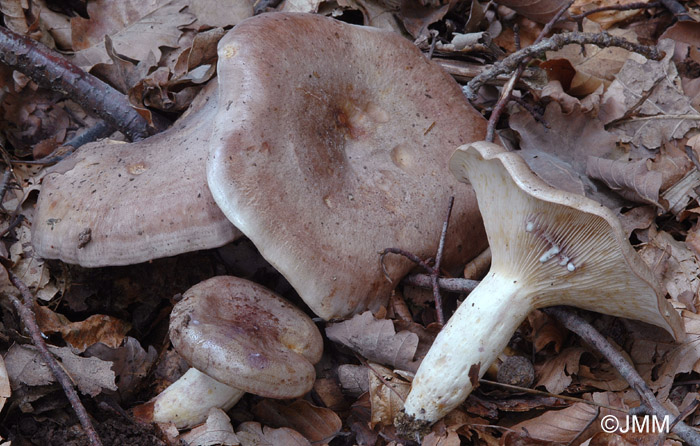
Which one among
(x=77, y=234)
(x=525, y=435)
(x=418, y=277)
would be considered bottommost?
(x=525, y=435)

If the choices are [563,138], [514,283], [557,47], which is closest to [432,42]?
[557,47]

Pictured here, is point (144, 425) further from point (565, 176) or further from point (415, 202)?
point (565, 176)

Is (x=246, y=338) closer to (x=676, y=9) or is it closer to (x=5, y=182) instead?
(x=5, y=182)

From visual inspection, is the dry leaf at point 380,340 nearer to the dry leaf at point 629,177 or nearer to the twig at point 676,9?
the dry leaf at point 629,177

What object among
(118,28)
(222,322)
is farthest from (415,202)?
(118,28)

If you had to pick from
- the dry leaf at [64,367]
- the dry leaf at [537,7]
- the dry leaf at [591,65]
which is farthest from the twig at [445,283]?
the dry leaf at [537,7]

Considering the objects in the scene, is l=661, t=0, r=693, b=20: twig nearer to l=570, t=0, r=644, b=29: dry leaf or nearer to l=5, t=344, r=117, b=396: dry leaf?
l=570, t=0, r=644, b=29: dry leaf

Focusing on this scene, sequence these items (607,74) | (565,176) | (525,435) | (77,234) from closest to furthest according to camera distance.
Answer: (525,435), (77,234), (565,176), (607,74)

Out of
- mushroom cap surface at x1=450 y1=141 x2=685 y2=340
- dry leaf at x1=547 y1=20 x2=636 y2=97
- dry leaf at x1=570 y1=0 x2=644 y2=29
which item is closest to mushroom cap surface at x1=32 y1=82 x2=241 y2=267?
mushroom cap surface at x1=450 y1=141 x2=685 y2=340
